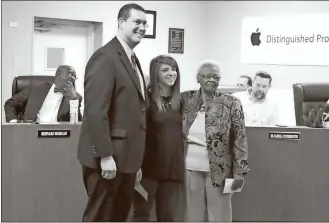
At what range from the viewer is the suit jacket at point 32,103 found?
8.76 ft

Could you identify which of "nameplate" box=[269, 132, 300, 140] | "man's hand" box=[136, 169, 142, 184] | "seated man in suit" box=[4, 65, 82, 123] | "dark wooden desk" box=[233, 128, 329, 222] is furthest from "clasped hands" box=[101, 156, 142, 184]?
"nameplate" box=[269, 132, 300, 140]

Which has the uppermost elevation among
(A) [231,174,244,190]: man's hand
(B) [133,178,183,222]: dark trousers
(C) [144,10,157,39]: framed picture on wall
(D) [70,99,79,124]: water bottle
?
(C) [144,10,157,39]: framed picture on wall

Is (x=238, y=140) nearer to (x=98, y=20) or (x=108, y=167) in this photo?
(x=108, y=167)

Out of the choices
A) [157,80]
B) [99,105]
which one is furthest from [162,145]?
[99,105]

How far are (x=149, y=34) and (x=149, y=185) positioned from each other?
3227mm

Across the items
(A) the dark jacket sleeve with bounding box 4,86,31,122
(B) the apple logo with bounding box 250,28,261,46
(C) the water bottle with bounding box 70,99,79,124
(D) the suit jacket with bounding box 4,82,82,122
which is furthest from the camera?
(B) the apple logo with bounding box 250,28,261,46

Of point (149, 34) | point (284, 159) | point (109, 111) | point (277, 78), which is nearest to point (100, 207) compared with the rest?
point (109, 111)

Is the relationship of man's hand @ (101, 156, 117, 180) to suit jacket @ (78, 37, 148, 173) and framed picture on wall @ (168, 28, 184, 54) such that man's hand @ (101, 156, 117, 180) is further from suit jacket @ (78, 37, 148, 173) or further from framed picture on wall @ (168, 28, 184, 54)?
framed picture on wall @ (168, 28, 184, 54)

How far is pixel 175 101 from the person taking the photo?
2342 millimetres

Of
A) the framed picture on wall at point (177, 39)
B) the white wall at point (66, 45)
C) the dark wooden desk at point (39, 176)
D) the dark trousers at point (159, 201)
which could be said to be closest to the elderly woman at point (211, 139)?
the dark trousers at point (159, 201)

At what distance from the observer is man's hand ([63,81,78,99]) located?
2.68 m

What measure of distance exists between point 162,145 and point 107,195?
1.15ft

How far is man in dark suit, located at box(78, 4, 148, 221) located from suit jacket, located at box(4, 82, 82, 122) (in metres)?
0.55

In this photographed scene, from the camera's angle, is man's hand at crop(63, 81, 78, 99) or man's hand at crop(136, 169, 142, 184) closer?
man's hand at crop(136, 169, 142, 184)
